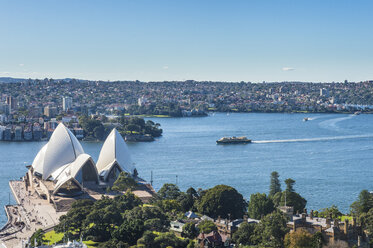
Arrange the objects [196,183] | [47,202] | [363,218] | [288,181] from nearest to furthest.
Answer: [363,218], [288,181], [47,202], [196,183]

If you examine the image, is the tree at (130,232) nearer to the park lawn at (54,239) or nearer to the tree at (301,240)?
the park lawn at (54,239)

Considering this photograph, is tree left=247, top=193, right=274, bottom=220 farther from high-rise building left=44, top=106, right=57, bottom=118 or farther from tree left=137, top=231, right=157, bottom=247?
high-rise building left=44, top=106, right=57, bottom=118

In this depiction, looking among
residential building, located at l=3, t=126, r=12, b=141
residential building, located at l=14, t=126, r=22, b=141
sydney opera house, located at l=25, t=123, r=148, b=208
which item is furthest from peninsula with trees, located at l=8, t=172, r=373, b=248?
residential building, located at l=3, t=126, r=12, b=141

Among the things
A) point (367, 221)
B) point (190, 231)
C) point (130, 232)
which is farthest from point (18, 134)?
point (367, 221)

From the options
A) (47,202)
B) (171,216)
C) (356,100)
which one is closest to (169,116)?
(356,100)

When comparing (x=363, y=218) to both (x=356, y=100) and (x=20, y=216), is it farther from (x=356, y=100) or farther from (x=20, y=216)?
(x=356, y=100)
